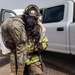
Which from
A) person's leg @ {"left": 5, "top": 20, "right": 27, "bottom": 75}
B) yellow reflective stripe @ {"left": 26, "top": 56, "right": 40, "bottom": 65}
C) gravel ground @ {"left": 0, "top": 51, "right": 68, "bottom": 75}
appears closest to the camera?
person's leg @ {"left": 5, "top": 20, "right": 27, "bottom": 75}

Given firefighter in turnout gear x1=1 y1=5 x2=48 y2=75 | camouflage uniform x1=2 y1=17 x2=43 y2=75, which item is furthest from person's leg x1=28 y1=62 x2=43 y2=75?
camouflage uniform x1=2 y1=17 x2=43 y2=75

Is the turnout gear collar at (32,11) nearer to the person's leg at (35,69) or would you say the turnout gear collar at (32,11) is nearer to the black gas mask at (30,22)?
the black gas mask at (30,22)

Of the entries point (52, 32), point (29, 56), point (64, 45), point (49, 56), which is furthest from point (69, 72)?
point (29, 56)

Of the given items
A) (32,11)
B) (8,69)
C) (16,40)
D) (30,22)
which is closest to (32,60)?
(16,40)

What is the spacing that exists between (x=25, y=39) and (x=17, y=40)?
0.10 meters

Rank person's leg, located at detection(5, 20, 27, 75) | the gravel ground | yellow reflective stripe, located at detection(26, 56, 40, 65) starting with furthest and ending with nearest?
the gravel ground → yellow reflective stripe, located at detection(26, 56, 40, 65) → person's leg, located at detection(5, 20, 27, 75)

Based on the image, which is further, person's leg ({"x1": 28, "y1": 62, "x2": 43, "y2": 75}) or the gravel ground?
the gravel ground

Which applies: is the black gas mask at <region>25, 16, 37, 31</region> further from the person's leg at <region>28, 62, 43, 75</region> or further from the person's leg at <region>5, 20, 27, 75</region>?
the person's leg at <region>28, 62, 43, 75</region>

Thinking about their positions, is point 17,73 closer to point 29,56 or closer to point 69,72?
point 29,56

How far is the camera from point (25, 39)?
2557mm

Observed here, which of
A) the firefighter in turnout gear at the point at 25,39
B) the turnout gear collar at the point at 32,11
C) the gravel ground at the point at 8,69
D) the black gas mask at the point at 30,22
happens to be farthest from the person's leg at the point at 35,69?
the gravel ground at the point at 8,69

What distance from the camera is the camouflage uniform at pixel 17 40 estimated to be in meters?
2.52

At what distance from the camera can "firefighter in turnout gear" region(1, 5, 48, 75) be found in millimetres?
2529

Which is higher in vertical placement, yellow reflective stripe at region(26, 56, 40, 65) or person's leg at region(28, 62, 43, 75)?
yellow reflective stripe at region(26, 56, 40, 65)
